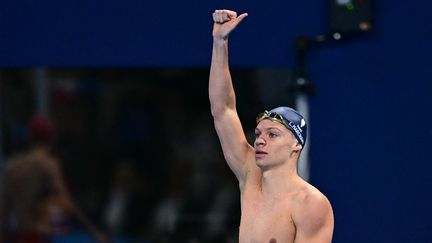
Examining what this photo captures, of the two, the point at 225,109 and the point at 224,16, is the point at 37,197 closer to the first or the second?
the point at 225,109

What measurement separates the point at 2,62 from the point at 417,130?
254cm

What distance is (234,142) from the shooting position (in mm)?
5082

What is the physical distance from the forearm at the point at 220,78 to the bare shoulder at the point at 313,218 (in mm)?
648

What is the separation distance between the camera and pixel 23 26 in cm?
637

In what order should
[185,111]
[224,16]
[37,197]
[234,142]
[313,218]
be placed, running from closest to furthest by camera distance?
[313,218], [224,16], [234,142], [185,111], [37,197]

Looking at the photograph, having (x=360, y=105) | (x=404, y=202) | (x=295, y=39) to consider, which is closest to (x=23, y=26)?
(x=295, y=39)

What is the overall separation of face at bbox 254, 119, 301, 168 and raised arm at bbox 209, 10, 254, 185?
0.22 meters

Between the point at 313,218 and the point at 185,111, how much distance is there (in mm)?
1812

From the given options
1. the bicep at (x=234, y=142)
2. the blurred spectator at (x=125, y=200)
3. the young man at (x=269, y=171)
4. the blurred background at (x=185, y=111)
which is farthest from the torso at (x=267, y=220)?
the blurred spectator at (x=125, y=200)

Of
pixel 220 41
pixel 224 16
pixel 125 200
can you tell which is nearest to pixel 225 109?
pixel 220 41

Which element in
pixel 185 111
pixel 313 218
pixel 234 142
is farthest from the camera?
pixel 185 111

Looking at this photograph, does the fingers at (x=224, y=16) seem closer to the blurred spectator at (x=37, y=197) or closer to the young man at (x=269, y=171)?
the young man at (x=269, y=171)

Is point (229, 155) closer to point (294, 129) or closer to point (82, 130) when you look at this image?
point (294, 129)

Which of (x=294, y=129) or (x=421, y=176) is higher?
(x=294, y=129)
